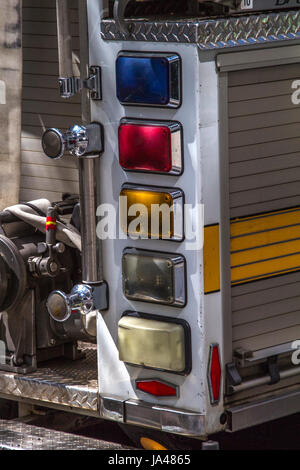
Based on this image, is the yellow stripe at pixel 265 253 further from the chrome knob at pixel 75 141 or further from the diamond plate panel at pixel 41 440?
the diamond plate panel at pixel 41 440

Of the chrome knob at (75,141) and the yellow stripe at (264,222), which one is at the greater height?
the chrome knob at (75,141)

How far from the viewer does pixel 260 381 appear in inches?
178

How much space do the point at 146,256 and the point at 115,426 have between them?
62.3 inches

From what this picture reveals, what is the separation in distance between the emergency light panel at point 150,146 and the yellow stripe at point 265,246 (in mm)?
376

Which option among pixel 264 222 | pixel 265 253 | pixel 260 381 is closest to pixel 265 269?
pixel 265 253

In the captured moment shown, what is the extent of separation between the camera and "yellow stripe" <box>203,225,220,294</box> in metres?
4.29

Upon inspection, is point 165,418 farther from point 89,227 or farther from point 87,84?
point 87,84

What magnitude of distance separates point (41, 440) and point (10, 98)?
155 cm

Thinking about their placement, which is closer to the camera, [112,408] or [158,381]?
[158,381]

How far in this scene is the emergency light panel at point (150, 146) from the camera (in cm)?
425

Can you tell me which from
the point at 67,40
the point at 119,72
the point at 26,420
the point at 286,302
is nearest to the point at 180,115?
the point at 119,72

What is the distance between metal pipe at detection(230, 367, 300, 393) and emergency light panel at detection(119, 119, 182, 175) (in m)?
0.91

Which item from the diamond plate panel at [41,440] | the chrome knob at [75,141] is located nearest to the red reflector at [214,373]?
the diamond plate panel at [41,440]

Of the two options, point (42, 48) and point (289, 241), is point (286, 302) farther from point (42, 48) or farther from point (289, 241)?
point (42, 48)
